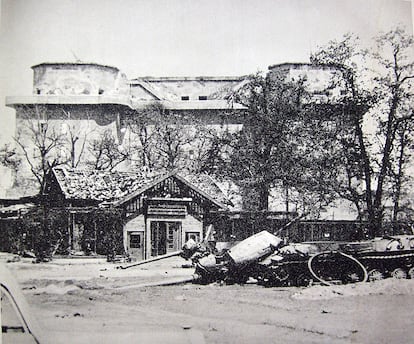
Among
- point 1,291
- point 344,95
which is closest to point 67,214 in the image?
point 1,291

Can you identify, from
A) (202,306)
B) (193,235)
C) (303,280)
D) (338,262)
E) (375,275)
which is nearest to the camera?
(202,306)

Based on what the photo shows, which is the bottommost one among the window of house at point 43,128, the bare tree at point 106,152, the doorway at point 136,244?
the doorway at point 136,244

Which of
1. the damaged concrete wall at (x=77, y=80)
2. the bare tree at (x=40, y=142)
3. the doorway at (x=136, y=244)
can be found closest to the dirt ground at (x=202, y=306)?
the doorway at (x=136, y=244)

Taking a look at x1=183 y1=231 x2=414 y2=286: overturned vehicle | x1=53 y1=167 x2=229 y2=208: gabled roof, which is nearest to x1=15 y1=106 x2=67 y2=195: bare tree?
x1=53 y1=167 x2=229 y2=208: gabled roof

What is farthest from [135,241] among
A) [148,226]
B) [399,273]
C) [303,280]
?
[399,273]

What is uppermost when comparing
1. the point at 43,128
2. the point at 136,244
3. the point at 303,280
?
the point at 43,128

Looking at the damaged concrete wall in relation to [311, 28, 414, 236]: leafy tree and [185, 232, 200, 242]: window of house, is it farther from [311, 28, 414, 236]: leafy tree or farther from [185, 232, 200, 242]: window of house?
[311, 28, 414, 236]: leafy tree

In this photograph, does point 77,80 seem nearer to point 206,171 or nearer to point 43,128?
point 43,128

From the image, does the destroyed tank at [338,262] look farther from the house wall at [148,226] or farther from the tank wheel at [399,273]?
the house wall at [148,226]
